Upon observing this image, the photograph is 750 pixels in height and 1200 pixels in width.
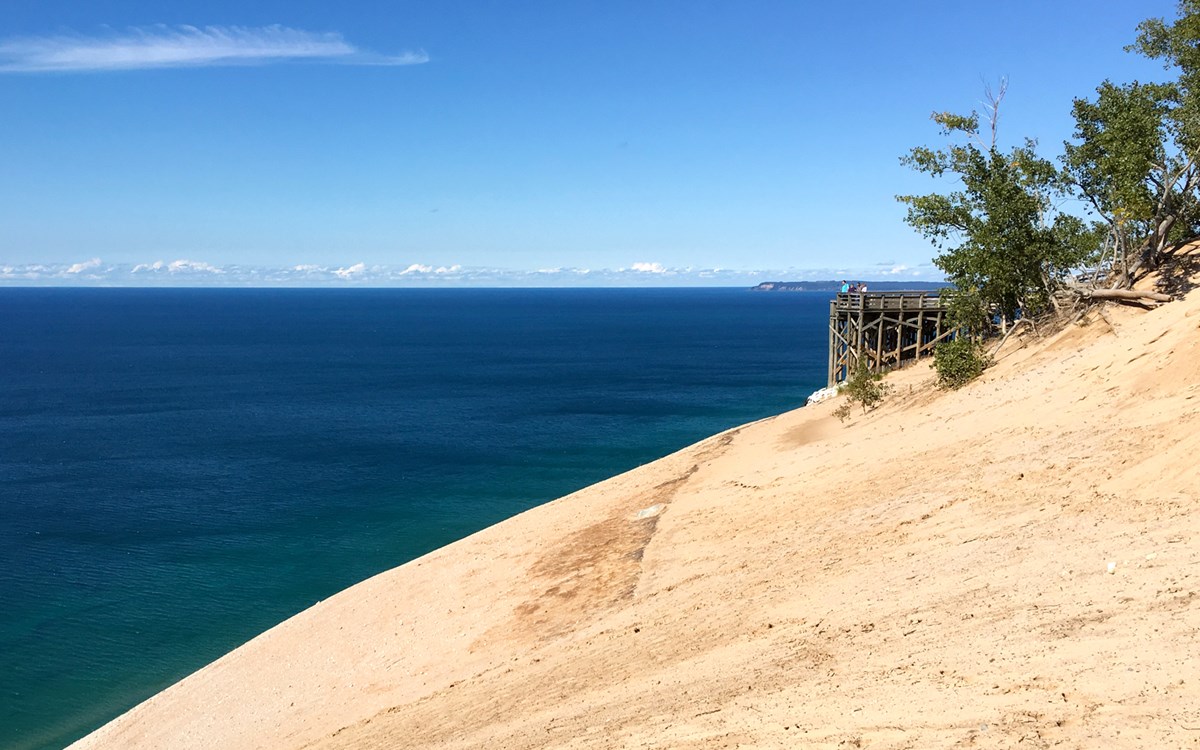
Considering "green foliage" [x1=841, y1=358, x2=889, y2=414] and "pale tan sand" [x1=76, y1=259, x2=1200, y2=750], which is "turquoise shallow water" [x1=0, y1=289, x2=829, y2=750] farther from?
"green foliage" [x1=841, y1=358, x2=889, y2=414]

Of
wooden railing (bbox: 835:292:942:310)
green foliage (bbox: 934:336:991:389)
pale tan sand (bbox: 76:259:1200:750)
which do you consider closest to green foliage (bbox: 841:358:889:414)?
green foliage (bbox: 934:336:991:389)

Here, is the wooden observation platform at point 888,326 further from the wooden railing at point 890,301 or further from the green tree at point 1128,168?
the green tree at point 1128,168

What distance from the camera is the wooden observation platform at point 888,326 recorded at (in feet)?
145

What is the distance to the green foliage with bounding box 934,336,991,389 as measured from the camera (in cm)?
2834

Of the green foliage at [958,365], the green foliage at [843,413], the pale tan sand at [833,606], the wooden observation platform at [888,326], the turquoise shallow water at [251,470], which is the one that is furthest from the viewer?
the wooden observation platform at [888,326]

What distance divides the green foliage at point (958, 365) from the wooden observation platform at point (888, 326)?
46.3 feet

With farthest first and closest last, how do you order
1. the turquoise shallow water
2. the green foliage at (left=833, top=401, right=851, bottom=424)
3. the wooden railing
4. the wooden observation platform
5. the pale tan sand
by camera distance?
the wooden railing, the wooden observation platform, the green foliage at (left=833, top=401, right=851, bottom=424), the turquoise shallow water, the pale tan sand

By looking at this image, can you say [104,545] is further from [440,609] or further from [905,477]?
[905,477]

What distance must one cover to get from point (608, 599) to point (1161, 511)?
32.1ft

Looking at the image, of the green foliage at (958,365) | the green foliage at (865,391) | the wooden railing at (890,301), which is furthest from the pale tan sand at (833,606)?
the wooden railing at (890,301)

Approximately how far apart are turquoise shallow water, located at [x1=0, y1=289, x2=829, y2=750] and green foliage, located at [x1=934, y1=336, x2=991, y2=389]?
18.5 meters

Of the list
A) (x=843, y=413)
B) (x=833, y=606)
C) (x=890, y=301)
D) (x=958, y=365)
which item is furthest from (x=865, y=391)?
(x=833, y=606)

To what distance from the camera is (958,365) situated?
93.1 feet

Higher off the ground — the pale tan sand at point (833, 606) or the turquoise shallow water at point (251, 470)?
the pale tan sand at point (833, 606)
